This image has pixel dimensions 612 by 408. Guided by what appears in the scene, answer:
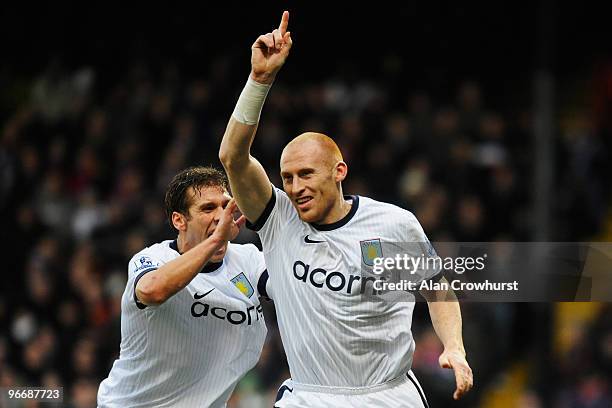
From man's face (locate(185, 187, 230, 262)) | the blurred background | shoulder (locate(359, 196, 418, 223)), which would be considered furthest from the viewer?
the blurred background

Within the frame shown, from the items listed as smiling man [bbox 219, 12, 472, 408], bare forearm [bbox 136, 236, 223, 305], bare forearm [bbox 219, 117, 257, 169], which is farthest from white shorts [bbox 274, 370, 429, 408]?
bare forearm [bbox 219, 117, 257, 169]

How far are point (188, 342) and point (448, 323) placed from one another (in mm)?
1307

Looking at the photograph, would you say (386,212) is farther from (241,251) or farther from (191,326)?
(191,326)

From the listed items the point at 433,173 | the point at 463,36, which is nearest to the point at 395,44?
the point at 463,36

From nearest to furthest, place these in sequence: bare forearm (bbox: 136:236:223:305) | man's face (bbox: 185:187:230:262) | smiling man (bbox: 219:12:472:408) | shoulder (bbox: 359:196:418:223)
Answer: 1. bare forearm (bbox: 136:236:223:305)
2. smiling man (bbox: 219:12:472:408)
3. shoulder (bbox: 359:196:418:223)
4. man's face (bbox: 185:187:230:262)

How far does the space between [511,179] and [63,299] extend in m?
4.50

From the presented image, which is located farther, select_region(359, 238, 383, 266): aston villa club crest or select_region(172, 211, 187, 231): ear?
select_region(172, 211, 187, 231): ear

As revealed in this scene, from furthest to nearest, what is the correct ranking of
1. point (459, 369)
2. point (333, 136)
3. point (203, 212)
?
point (333, 136), point (203, 212), point (459, 369)

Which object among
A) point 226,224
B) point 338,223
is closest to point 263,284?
point 338,223

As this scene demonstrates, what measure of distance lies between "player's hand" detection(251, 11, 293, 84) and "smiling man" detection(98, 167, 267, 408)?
0.86 metres

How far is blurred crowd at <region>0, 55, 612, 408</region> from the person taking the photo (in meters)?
10.8

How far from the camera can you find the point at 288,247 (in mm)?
5746

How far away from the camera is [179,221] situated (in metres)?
6.11

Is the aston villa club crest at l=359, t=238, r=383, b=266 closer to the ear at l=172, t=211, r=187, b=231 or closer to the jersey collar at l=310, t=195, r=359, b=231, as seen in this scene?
the jersey collar at l=310, t=195, r=359, b=231
